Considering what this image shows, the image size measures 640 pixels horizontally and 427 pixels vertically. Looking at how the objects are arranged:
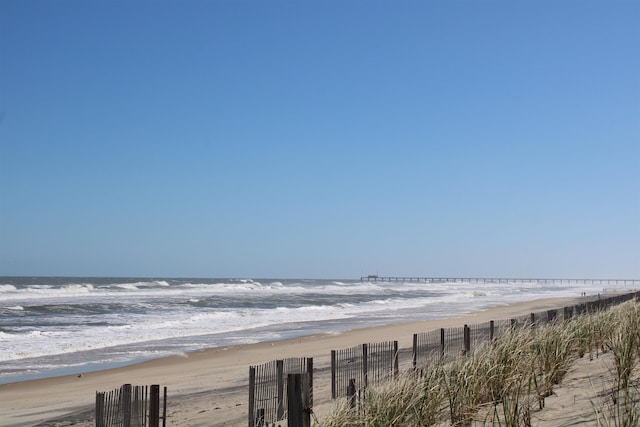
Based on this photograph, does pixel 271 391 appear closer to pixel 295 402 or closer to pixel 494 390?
pixel 494 390

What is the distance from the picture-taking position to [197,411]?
11.6m

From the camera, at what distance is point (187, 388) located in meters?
14.5

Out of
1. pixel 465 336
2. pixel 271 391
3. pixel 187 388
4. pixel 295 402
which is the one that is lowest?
pixel 187 388

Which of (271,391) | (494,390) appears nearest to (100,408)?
(271,391)

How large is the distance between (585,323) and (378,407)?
24.0 feet

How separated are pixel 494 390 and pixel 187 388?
8.21 meters

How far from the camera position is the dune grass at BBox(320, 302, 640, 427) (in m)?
6.66

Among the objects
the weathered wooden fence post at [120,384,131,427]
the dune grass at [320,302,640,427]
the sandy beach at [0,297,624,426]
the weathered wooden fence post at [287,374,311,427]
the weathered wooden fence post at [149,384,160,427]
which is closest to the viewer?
the weathered wooden fence post at [287,374,311,427]

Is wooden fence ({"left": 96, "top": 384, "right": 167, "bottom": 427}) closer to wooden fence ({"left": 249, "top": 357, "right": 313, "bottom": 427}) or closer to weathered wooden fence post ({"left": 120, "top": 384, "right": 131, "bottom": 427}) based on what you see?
weathered wooden fence post ({"left": 120, "top": 384, "right": 131, "bottom": 427})

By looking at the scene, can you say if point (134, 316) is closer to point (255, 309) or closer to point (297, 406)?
point (255, 309)

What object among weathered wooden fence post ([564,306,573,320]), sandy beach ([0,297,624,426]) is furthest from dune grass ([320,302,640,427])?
weathered wooden fence post ([564,306,573,320])

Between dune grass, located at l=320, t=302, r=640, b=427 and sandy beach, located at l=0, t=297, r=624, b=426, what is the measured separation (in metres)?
0.42

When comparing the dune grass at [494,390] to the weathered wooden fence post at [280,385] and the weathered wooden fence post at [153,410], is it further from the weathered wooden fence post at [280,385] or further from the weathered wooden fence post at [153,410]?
the weathered wooden fence post at [153,410]

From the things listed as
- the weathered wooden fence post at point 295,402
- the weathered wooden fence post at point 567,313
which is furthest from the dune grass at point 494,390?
the weathered wooden fence post at point 567,313
